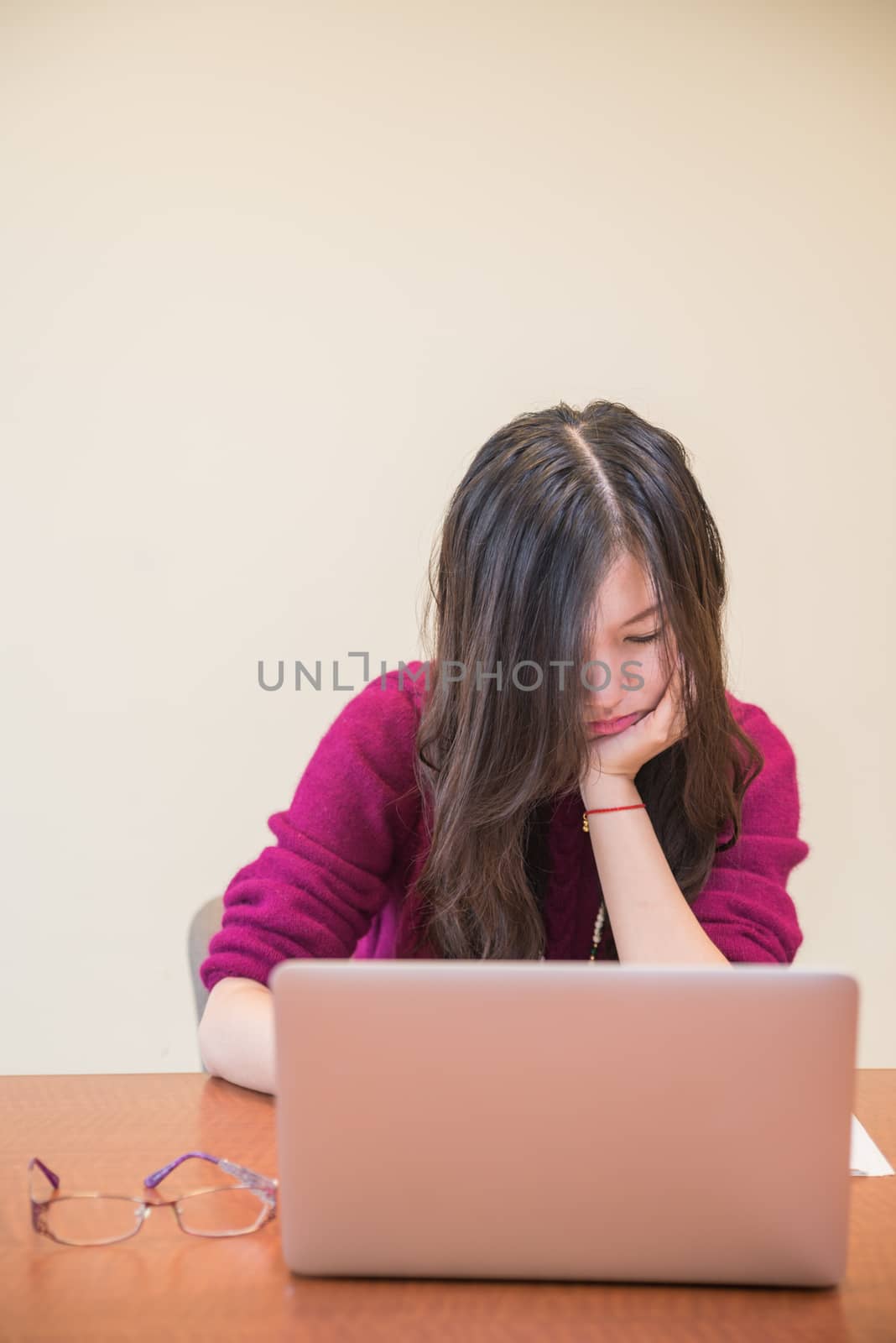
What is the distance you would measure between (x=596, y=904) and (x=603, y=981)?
773mm

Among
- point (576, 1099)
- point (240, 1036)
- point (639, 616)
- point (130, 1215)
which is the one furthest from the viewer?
point (639, 616)

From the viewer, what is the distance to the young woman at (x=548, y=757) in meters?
1.12

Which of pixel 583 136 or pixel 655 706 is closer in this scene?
pixel 655 706

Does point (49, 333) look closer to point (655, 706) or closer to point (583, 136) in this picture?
point (583, 136)

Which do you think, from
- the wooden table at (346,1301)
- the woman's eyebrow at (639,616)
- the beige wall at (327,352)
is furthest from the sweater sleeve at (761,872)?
the beige wall at (327,352)

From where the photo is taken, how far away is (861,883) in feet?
7.14

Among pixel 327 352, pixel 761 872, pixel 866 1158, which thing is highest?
pixel 327 352

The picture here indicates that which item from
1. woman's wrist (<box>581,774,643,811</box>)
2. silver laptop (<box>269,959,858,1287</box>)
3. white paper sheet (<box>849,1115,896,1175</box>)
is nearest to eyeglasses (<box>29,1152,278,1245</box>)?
silver laptop (<box>269,959,858,1287</box>)

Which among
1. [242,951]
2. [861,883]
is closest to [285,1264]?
[242,951]

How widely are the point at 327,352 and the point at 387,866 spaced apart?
1103 mm

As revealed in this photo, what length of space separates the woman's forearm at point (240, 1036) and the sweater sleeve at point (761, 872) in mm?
458

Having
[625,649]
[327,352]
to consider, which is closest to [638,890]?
[625,649]

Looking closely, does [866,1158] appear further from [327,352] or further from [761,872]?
[327,352]

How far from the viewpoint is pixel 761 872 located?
1.25 m
